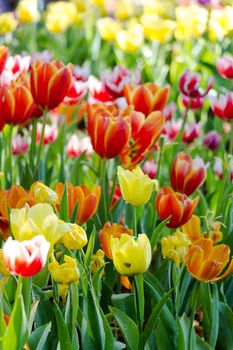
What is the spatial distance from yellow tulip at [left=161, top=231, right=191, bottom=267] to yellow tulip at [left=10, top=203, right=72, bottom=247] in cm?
27

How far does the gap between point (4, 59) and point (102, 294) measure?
62cm

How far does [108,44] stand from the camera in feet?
13.8

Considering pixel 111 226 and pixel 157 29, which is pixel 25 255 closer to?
pixel 111 226

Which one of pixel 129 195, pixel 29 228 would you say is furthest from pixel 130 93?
pixel 29 228

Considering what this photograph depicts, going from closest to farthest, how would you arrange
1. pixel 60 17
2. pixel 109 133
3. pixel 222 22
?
1. pixel 109 133
2. pixel 222 22
3. pixel 60 17

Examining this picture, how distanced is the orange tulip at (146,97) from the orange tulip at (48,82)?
0.83 ft

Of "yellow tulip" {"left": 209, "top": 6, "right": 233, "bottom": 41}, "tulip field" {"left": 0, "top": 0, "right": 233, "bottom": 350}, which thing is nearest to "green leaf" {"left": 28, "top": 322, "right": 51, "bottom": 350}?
"tulip field" {"left": 0, "top": 0, "right": 233, "bottom": 350}

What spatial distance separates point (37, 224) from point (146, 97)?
0.85m

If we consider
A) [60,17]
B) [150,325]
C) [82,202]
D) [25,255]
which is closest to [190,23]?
[60,17]

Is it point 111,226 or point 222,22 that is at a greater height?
point 111,226

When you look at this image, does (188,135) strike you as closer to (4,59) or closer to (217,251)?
(4,59)

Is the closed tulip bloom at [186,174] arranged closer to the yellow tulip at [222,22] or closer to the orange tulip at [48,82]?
the orange tulip at [48,82]

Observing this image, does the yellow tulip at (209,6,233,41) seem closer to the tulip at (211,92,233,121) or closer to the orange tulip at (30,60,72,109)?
the tulip at (211,92,233,121)

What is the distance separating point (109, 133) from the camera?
5.50ft
